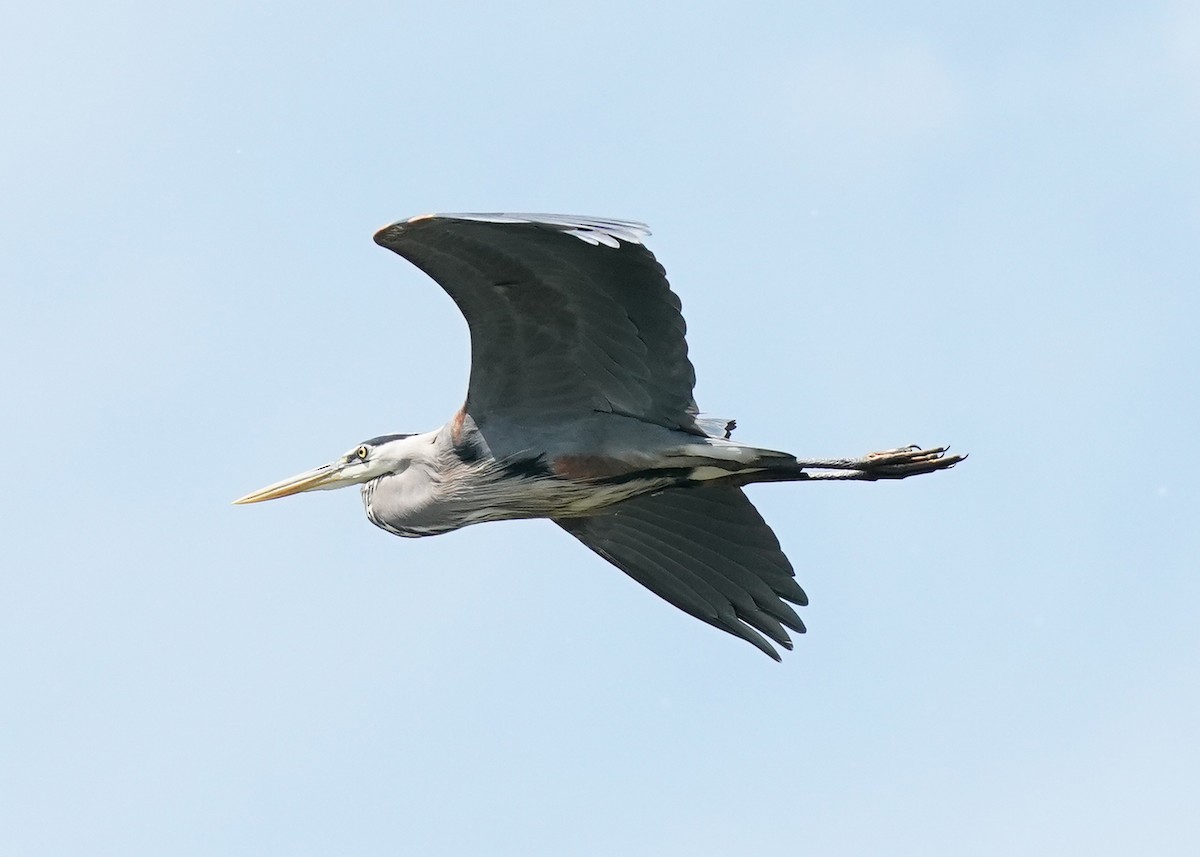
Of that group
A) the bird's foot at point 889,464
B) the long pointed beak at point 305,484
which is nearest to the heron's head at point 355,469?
the long pointed beak at point 305,484

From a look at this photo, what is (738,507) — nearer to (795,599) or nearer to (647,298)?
(795,599)

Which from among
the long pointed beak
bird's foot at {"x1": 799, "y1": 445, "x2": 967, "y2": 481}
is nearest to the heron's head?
the long pointed beak

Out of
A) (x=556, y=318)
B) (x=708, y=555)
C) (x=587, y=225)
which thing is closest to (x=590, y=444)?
(x=556, y=318)

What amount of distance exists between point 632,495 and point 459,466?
90 centimetres

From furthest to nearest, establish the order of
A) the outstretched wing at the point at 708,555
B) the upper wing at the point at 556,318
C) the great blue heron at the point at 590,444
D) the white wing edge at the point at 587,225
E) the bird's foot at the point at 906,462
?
the outstretched wing at the point at 708,555
the bird's foot at the point at 906,462
the great blue heron at the point at 590,444
the upper wing at the point at 556,318
the white wing edge at the point at 587,225

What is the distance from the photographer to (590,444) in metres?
9.43

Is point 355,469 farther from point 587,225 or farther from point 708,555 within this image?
point 587,225

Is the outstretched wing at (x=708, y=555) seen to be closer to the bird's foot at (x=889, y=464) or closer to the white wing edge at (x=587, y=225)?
the bird's foot at (x=889, y=464)

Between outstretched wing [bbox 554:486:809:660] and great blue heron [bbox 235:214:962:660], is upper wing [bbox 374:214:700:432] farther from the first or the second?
outstretched wing [bbox 554:486:809:660]

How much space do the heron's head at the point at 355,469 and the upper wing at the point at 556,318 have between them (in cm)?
73

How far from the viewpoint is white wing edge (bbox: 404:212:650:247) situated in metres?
7.77

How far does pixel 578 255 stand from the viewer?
8.65m

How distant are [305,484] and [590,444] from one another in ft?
6.93

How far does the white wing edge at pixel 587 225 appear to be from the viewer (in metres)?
7.77
